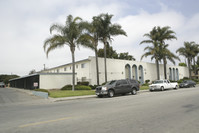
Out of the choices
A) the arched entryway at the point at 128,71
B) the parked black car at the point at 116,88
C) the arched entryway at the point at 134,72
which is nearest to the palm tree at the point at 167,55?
the arched entryway at the point at 134,72

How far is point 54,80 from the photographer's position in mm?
27875

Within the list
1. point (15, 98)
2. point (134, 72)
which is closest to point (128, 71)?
point (134, 72)

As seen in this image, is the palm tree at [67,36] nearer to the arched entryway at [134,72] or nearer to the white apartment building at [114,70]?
the white apartment building at [114,70]

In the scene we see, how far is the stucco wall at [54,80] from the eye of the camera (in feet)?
88.4

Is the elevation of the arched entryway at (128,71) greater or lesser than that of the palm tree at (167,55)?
lesser

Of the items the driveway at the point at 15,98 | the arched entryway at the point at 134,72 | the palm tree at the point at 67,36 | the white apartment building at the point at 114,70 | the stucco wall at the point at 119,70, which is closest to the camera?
the driveway at the point at 15,98

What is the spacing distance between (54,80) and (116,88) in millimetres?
14230

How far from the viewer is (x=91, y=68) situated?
1166 inches

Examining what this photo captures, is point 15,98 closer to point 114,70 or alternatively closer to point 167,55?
point 114,70

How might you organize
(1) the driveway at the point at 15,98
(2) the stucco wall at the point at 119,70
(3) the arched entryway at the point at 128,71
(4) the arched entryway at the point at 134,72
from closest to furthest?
(1) the driveway at the point at 15,98 → (2) the stucco wall at the point at 119,70 → (3) the arched entryway at the point at 128,71 → (4) the arched entryway at the point at 134,72

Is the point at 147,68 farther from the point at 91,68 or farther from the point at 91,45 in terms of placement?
the point at 91,45

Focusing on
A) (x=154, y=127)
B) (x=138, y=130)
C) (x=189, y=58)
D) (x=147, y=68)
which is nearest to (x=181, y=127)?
(x=154, y=127)

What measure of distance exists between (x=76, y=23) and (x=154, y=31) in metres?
21.3

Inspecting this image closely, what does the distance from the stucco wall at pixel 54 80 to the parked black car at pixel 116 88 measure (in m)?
12.9
